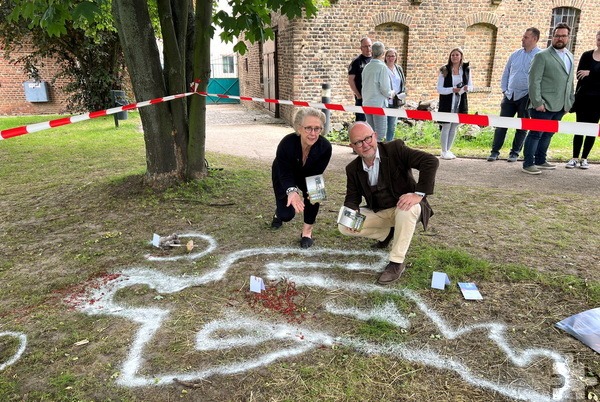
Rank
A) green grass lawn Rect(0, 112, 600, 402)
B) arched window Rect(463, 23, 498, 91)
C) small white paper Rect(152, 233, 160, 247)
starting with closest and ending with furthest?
green grass lawn Rect(0, 112, 600, 402) → small white paper Rect(152, 233, 160, 247) → arched window Rect(463, 23, 498, 91)

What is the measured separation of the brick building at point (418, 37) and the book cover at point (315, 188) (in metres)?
8.34

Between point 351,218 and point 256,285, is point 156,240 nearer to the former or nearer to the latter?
point 256,285

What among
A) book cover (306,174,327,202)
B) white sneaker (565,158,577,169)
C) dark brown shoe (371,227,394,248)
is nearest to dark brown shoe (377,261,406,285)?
dark brown shoe (371,227,394,248)

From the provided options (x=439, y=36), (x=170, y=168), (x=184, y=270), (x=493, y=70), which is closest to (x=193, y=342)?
(x=184, y=270)

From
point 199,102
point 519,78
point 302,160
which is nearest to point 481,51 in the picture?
point 519,78

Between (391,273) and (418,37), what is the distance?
10734 millimetres

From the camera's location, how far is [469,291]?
3.28 metres

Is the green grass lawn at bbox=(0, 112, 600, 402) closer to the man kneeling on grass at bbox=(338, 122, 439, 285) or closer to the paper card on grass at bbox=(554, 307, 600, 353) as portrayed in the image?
the paper card on grass at bbox=(554, 307, 600, 353)

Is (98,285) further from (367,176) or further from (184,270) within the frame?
(367,176)

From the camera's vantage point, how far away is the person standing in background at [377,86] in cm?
706

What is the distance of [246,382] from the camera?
2.43 m

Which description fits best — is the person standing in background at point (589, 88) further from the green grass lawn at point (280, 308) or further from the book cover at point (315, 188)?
the book cover at point (315, 188)

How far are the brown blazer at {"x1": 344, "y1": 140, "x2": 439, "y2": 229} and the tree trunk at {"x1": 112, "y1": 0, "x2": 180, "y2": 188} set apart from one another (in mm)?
2985

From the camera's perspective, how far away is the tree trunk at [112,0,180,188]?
5094 mm
